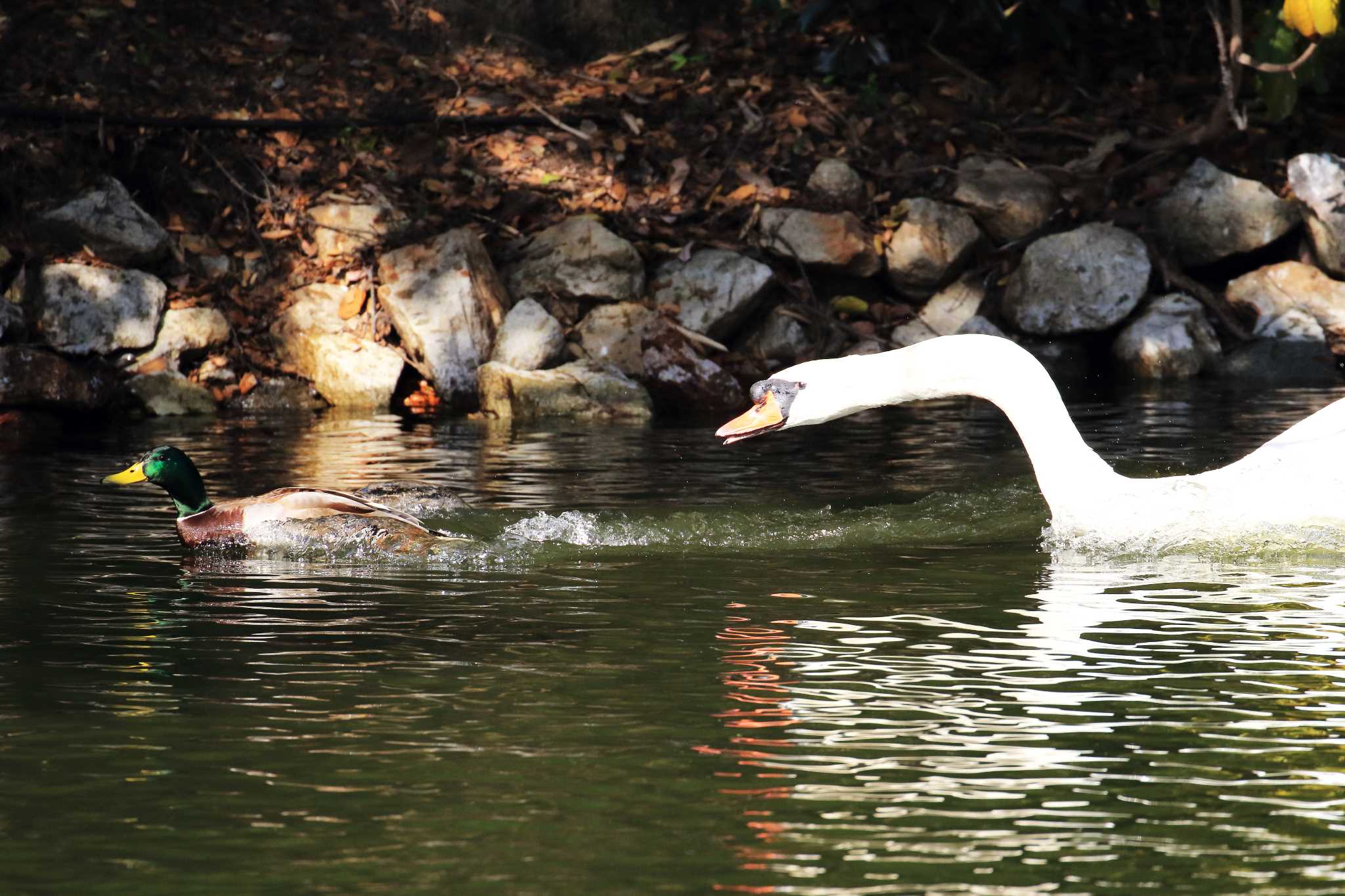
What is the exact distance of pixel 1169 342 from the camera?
645 inches

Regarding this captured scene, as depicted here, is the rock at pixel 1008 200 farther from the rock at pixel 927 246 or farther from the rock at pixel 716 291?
the rock at pixel 716 291

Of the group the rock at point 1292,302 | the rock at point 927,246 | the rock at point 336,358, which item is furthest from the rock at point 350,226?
the rock at point 1292,302

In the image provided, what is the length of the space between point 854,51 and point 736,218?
311 cm

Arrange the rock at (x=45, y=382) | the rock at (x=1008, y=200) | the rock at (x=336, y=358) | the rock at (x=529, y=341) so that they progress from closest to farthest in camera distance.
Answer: the rock at (x=45, y=382) → the rock at (x=529, y=341) → the rock at (x=336, y=358) → the rock at (x=1008, y=200)

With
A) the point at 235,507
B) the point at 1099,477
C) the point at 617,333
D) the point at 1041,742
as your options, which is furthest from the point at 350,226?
the point at 1041,742

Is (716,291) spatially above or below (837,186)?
below

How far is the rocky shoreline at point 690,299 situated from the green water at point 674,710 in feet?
21.1

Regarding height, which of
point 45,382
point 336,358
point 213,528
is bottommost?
point 213,528

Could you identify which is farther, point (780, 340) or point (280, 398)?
point (780, 340)

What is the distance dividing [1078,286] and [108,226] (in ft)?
29.5

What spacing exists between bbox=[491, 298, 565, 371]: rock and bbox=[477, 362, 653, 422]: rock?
613 millimetres

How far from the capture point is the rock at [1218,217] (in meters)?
17.1

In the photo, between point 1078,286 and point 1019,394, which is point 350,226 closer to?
point 1078,286

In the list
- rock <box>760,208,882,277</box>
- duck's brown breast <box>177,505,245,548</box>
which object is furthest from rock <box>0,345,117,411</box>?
duck's brown breast <box>177,505,245,548</box>
